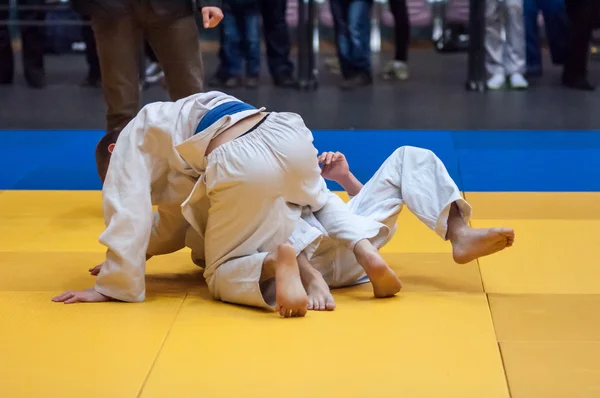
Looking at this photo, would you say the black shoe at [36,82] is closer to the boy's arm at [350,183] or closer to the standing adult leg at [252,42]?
the standing adult leg at [252,42]

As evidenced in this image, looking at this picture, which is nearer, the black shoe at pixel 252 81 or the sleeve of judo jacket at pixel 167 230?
the sleeve of judo jacket at pixel 167 230

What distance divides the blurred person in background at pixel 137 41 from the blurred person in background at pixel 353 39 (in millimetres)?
3499

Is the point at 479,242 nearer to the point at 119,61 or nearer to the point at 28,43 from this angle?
the point at 119,61

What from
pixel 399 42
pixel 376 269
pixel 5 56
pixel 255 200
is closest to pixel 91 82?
pixel 5 56

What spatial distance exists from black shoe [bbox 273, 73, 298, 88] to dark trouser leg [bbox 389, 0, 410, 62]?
0.98m

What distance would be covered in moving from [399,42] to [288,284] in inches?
222

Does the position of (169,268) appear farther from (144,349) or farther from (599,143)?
(599,143)

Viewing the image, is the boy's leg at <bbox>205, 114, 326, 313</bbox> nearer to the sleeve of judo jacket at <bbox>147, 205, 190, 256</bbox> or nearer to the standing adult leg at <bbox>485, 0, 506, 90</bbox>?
the sleeve of judo jacket at <bbox>147, 205, 190, 256</bbox>

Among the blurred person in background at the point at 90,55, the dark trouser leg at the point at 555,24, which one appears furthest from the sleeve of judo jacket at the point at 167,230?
the dark trouser leg at the point at 555,24

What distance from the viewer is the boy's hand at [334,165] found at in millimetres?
3773

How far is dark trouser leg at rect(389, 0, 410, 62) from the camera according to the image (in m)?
8.30

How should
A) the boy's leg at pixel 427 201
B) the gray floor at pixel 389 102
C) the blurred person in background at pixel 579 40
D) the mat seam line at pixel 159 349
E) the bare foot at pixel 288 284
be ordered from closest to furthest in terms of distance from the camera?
the mat seam line at pixel 159 349, the bare foot at pixel 288 284, the boy's leg at pixel 427 201, the gray floor at pixel 389 102, the blurred person in background at pixel 579 40

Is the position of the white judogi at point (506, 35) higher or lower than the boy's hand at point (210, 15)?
lower

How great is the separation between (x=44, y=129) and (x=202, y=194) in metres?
4.65
